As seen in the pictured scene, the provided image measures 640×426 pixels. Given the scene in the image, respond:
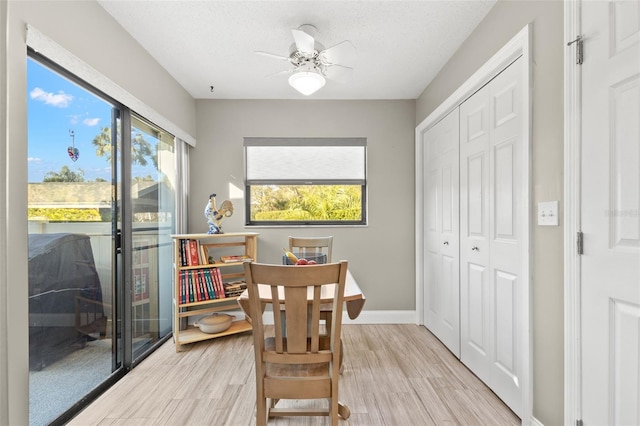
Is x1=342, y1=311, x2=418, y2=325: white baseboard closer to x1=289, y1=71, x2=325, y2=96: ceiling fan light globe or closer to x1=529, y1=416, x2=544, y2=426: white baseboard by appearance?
x1=529, y1=416, x2=544, y2=426: white baseboard

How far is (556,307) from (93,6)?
3.16m

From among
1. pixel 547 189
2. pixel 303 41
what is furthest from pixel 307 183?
pixel 547 189

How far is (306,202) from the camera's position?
3711mm

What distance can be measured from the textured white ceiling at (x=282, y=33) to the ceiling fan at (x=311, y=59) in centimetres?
10

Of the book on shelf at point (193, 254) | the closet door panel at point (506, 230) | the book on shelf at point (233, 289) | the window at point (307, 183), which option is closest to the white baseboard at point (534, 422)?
the closet door panel at point (506, 230)

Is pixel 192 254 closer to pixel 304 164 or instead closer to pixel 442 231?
pixel 304 164

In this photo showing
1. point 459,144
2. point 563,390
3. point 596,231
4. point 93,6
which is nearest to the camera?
point 596,231

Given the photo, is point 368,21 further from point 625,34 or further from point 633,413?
point 633,413

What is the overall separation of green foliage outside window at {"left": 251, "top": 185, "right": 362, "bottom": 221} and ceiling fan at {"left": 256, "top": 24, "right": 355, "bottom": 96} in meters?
1.42

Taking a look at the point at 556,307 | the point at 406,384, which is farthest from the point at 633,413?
the point at 406,384

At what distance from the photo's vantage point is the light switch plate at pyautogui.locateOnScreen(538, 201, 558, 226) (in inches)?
61.1

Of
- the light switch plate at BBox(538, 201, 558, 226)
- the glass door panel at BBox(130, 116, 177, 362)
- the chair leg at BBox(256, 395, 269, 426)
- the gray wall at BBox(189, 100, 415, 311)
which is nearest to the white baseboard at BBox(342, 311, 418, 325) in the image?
the gray wall at BBox(189, 100, 415, 311)

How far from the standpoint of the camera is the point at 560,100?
5.03 feet

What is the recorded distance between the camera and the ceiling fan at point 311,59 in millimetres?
2109
